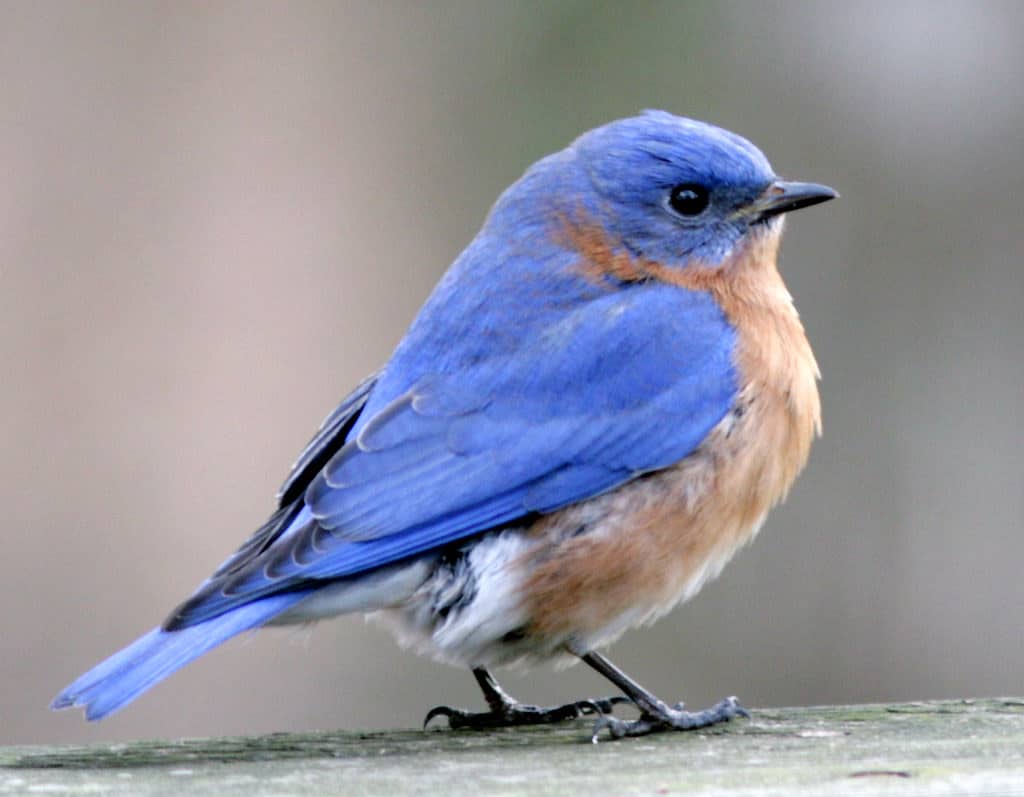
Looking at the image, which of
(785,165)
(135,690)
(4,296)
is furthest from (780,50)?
(135,690)

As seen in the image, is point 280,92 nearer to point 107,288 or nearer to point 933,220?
point 107,288

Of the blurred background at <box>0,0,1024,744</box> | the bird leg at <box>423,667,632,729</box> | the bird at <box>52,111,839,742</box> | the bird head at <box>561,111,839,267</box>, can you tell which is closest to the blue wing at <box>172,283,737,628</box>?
the bird at <box>52,111,839,742</box>

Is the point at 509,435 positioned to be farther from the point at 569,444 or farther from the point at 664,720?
the point at 664,720

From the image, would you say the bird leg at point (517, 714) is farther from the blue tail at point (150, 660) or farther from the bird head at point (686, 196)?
the bird head at point (686, 196)

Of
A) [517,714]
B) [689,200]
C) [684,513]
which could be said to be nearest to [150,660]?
[517,714]

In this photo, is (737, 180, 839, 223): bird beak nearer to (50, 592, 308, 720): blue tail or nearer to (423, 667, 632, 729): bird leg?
(423, 667, 632, 729): bird leg
